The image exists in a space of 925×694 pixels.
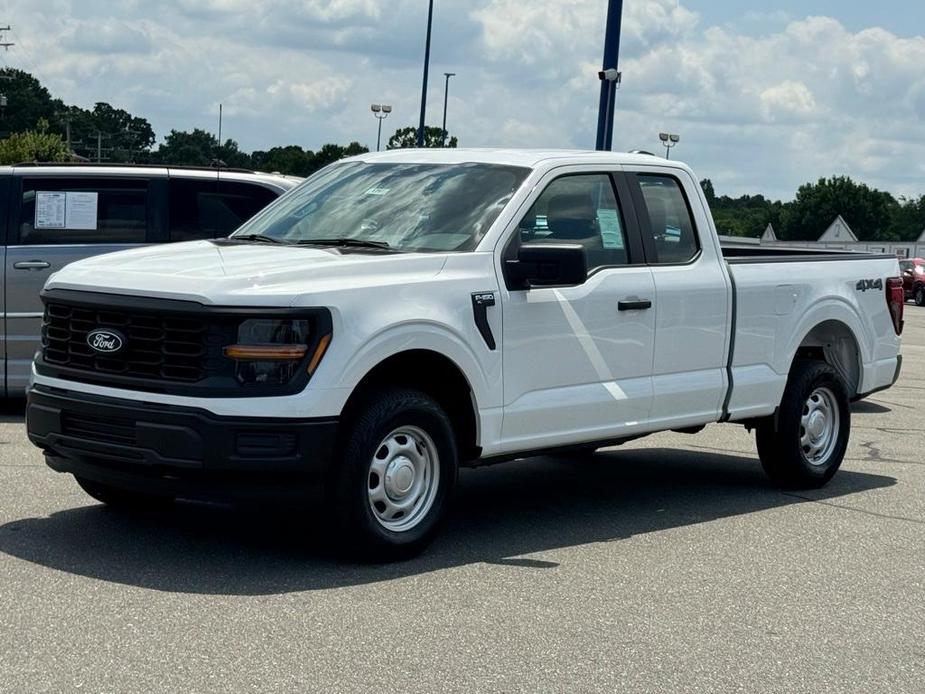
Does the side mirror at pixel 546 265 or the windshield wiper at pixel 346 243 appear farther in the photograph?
the windshield wiper at pixel 346 243

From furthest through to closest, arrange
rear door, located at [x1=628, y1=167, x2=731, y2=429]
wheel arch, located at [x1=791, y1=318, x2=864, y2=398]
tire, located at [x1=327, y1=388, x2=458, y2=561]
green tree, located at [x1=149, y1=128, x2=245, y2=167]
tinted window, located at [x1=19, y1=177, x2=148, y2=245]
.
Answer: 1. green tree, located at [x1=149, y1=128, x2=245, y2=167]
2. tinted window, located at [x1=19, y1=177, x2=148, y2=245]
3. wheel arch, located at [x1=791, y1=318, x2=864, y2=398]
4. rear door, located at [x1=628, y1=167, x2=731, y2=429]
5. tire, located at [x1=327, y1=388, x2=458, y2=561]

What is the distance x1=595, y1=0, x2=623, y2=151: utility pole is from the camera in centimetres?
2330

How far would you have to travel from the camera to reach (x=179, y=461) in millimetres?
6547

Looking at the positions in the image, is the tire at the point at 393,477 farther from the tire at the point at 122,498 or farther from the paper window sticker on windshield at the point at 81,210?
the paper window sticker on windshield at the point at 81,210

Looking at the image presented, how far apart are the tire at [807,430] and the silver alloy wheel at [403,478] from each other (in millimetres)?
2986

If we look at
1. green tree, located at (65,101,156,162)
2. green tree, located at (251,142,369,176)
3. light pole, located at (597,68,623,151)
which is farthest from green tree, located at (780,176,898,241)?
light pole, located at (597,68,623,151)

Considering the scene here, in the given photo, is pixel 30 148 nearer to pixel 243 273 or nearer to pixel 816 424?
pixel 816 424

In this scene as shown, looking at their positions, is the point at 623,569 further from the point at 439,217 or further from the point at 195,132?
the point at 195,132

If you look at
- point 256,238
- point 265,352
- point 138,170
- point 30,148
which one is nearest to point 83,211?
point 138,170

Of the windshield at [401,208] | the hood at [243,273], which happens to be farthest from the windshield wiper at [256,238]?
the hood at [243,273]

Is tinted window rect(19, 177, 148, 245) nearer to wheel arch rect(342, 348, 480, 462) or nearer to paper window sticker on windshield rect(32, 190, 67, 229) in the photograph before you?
paper window sticker on windshield rect(32, 190, 67, 229)

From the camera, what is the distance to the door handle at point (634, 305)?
8109 mm

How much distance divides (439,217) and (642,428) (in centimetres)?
166

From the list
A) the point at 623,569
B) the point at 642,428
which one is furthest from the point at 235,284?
the point at 642,428
